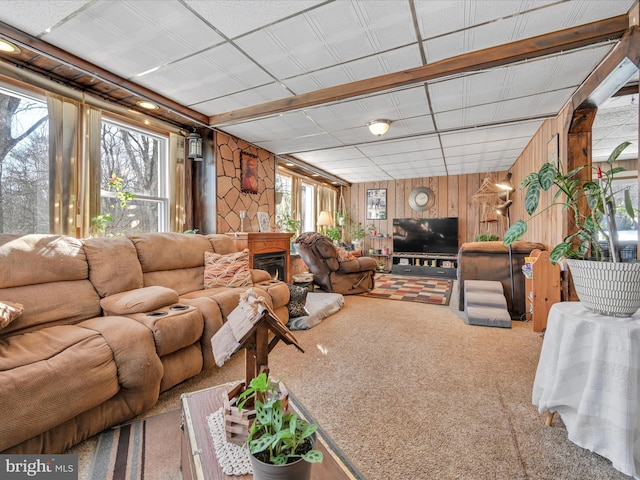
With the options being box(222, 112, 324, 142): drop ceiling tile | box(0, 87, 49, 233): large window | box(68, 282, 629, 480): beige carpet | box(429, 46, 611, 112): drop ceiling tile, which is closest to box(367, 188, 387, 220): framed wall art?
box(222, 112, 324, 142): drop ceiling tile

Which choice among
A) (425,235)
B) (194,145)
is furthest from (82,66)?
(425,235)

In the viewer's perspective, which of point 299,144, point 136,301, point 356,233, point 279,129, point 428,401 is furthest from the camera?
point 356,233

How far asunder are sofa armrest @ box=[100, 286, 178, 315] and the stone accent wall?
1.92 metres

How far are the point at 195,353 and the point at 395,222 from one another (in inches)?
243

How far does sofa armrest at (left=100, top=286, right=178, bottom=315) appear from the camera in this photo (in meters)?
1.89

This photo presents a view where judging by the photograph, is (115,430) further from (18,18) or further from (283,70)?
(283,70)

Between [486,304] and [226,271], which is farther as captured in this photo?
[486,304]

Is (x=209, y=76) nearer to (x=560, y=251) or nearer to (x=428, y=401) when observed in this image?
(x=560, y=251)

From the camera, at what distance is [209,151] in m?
3.86

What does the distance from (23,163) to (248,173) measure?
248cm

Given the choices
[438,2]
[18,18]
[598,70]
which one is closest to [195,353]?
[18,18]

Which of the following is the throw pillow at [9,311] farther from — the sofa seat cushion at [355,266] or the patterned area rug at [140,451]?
the sofa seat cushion at [355,266]

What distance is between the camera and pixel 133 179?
3262 mm

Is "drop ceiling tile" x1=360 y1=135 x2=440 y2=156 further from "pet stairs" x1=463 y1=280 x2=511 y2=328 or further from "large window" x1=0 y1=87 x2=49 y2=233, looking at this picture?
"large window" x1=0 y1=87 x2=49 y2=233
